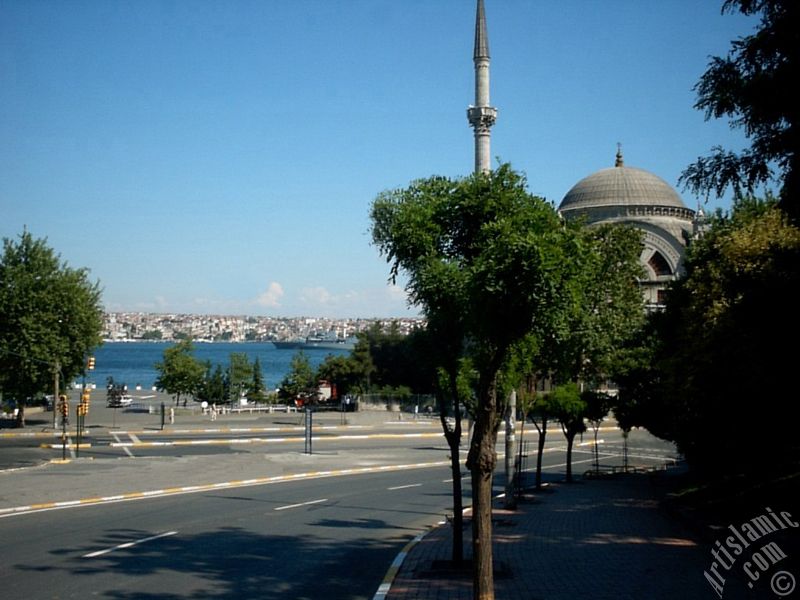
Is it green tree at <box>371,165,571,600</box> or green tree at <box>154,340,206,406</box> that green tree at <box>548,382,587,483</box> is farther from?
green tree at <box>154,340,206,406</box>

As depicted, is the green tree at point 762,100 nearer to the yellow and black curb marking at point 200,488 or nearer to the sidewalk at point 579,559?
the sidewalk at point 579,559

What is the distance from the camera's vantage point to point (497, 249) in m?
9.02

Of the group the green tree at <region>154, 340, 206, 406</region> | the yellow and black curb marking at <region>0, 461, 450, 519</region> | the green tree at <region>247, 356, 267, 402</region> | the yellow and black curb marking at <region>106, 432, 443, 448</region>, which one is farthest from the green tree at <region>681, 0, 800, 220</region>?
the green tree at <region>247, 356, 267, 402</region>

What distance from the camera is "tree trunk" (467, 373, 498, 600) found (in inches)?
339

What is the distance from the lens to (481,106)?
33906 mm

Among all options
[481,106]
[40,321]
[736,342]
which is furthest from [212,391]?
[736,342]

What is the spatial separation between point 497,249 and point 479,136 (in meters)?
25.0

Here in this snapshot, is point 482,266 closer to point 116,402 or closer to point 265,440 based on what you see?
point 265,440

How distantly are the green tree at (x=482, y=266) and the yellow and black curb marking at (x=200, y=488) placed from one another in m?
12.3

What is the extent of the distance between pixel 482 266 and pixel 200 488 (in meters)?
16.9

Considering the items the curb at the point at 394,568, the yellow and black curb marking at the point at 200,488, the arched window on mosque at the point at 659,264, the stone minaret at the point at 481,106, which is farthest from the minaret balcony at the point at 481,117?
the arched window on mosque at the point at 659,264

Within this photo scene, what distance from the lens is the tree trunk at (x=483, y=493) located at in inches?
339
